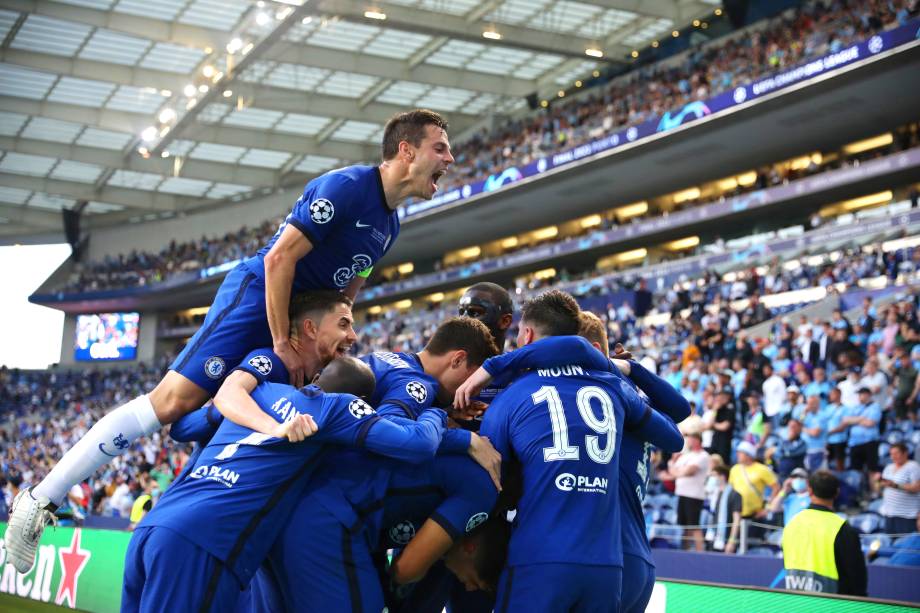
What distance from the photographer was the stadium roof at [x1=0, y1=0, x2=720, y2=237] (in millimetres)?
29703

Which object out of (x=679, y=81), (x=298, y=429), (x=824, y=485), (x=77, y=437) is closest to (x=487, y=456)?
(x=298, y=429)

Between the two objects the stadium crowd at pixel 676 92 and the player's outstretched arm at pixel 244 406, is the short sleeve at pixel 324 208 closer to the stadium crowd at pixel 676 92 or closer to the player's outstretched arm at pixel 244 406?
the player's outstretched arm at pixel 244 406

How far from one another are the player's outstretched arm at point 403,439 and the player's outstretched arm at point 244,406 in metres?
0.30

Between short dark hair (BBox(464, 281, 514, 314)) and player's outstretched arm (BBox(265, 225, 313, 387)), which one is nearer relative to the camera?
player's outstretched arm (BBox(265, 225, 313, 387))

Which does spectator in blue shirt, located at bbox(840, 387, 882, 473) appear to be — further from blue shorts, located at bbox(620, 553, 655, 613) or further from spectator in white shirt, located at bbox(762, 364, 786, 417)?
blue shorts, located at bbox(620, 553, 655, 613)

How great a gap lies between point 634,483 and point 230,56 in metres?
30.6

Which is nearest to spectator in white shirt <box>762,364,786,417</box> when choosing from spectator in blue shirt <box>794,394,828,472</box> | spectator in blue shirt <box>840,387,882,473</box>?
spectator in blue shirt <box>794,394,828,472</box>

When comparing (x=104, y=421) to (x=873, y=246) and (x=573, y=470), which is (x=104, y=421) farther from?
(x=873, y=246)

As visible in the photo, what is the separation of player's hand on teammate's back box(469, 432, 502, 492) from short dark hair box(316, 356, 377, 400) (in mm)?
496

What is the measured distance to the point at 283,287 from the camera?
3.95 metres

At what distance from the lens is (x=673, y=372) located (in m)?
14.8

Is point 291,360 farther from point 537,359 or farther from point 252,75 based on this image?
point 252,75

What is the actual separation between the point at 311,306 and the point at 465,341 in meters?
0.69

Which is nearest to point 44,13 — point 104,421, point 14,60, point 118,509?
point 14,60
